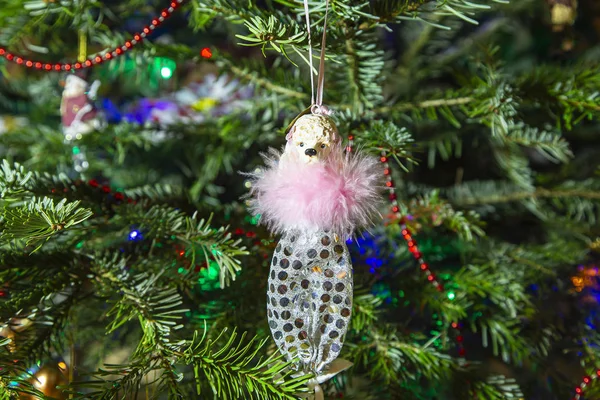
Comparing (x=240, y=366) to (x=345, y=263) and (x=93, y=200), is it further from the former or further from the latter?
(x=93, y=200)

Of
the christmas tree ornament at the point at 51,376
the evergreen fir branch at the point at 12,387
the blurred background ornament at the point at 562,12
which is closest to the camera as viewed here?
the evergreen fir branch at the point at 12,387

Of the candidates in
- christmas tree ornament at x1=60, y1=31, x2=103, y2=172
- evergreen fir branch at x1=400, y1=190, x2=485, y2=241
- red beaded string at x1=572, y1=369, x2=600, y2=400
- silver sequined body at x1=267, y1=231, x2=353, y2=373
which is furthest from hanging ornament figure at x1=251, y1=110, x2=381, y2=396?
christmas tree ornament at x1=60, y1=31, x2=103, y2=172

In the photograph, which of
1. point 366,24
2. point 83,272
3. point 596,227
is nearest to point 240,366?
point 83,272

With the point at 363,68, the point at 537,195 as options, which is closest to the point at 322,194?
the point at 363,68

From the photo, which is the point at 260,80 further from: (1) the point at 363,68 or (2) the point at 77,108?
(2) the point at 77,108

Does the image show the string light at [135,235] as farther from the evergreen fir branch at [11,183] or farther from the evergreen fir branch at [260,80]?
the evergreen fir branch at [260,80]

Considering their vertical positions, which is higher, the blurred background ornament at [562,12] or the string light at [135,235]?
the blurred background ornament at [562,12]

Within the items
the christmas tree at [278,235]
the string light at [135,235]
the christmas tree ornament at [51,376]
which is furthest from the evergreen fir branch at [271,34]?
the christmas tree ornament at [51,376]
